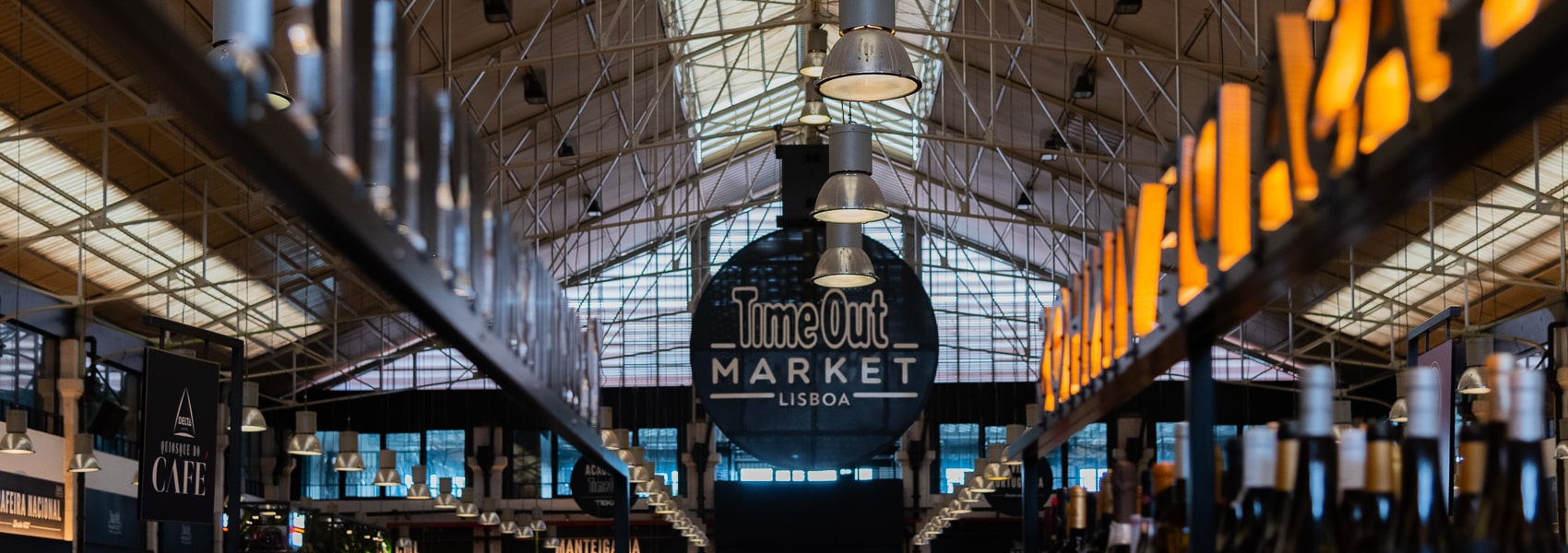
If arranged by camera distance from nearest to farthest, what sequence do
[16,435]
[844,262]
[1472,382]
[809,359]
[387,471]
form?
1. [844,262]
2. [809,359]
3. [1472,382]
4. [16,435]
5. [387,471]

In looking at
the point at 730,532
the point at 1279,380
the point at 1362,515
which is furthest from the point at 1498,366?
the point at 1279,380

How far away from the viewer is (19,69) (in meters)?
16.2

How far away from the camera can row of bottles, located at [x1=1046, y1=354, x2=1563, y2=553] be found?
2195mm

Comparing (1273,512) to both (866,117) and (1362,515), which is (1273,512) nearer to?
(1362,515)

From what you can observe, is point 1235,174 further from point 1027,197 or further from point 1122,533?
point 1027,197

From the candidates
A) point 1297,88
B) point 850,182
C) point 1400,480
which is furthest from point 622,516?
point 1297,88

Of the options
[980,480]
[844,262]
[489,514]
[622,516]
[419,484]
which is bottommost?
[489,514]

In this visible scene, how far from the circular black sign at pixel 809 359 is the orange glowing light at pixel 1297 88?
8.46 metres

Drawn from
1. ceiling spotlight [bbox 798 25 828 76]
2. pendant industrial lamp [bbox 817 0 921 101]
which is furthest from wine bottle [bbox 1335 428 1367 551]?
ceiling spotlight [bbox 798 25 828 76]

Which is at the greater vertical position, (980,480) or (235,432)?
(235,432)

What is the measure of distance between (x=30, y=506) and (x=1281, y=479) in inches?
873

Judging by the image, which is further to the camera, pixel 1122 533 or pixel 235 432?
pixel 235 432

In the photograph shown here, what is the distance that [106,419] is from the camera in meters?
25.5

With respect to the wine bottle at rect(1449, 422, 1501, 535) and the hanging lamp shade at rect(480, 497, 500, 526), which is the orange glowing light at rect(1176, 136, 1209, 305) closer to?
the wine bottle at rect(1449, 422, 1501, 535)
